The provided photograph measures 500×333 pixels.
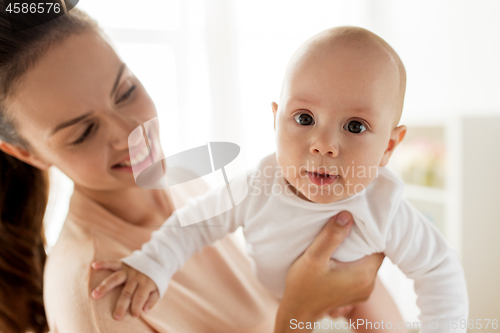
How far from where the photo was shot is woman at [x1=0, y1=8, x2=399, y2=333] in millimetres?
546

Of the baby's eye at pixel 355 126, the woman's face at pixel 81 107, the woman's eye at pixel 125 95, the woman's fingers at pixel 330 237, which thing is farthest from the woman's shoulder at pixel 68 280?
the baby's eye at pixel 355 126

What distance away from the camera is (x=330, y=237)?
0.59 meters

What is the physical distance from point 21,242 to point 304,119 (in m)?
0.74

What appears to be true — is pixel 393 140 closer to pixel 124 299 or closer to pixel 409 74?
pixel 124 299

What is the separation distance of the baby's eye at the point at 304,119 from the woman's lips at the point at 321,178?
0.08 m

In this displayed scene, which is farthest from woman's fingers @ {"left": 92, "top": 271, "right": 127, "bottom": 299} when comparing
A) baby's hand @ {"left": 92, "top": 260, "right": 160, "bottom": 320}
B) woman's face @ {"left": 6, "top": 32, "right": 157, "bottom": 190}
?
woman's face @ {"left": 6, "top": 32, "right": 157, "bottom": 190}

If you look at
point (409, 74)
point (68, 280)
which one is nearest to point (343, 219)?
point (68, 280)

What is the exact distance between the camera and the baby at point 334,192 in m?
0.49

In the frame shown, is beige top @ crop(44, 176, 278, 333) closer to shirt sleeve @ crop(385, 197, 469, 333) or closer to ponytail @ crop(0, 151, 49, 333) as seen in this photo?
ponytail @ crop(0, 151, 49, 333)

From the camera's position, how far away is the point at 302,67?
507 millimetres

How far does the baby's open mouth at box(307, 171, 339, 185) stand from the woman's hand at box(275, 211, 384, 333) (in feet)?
0.38

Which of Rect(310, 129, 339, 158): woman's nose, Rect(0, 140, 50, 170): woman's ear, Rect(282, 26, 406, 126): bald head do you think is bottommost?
Rect(0, 140, 50, 170): woman's ear

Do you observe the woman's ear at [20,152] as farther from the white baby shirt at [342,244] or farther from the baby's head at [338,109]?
the baby's head at [338,109]

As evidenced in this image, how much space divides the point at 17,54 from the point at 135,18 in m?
0.48
